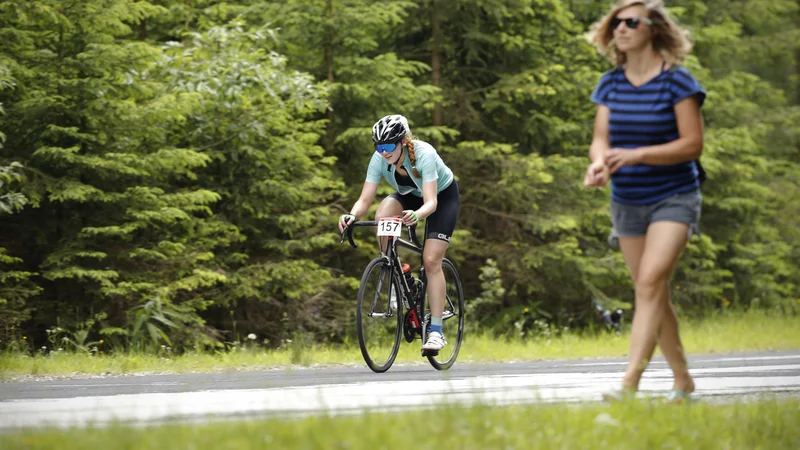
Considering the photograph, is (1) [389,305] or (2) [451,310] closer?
(1) [389,305]

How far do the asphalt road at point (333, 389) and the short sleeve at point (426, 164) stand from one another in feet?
5.15

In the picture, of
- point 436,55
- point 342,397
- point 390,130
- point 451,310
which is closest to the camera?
point 342,397

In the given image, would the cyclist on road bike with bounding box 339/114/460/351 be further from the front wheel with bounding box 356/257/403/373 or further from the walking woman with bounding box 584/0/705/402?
the walking woman with bounding box 584/0/705/402

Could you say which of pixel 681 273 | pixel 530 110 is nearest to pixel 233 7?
pixel 530 110

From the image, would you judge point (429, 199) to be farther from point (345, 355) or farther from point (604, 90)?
point (604, 90)

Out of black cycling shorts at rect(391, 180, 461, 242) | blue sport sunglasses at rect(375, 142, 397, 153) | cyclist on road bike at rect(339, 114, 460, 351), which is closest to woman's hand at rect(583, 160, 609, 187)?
cyclist on road bike at rect(339, 114, 460, 351)

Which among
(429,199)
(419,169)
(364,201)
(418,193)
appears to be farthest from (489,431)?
(418,193)

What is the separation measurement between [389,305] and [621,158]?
405cm

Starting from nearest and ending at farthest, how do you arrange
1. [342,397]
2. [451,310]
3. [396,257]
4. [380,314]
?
1. [342,397]
2. [380,314]
3. [396,257]
4. [451,310]

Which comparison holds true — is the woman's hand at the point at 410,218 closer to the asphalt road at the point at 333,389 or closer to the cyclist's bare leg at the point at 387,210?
the cyclist's bare leg at the point at 387,210

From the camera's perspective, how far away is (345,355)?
1100 cm

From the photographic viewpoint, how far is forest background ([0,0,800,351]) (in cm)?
1255

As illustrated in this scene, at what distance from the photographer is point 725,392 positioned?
21.7 ft

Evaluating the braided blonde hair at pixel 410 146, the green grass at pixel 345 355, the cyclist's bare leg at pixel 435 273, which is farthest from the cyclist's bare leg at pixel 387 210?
the green grass at pixel 345 355
